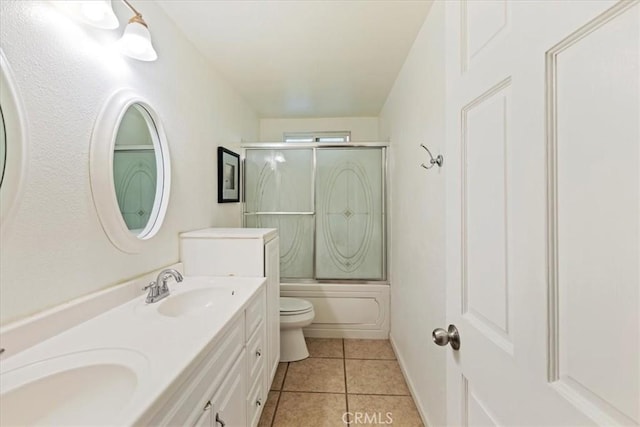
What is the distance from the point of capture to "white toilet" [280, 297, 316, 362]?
2336 millimetres

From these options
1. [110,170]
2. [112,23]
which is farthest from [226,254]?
[112,23]

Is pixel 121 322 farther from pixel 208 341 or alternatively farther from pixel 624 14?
pixel 624 14

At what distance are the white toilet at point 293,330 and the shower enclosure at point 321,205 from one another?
60cm

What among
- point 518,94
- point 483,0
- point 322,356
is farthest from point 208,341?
point 322,356

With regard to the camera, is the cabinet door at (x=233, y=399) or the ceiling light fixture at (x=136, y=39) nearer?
the cabinet door at (x=233, y=399)

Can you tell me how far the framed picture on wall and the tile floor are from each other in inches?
56.8

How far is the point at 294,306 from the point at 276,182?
4.13 feet

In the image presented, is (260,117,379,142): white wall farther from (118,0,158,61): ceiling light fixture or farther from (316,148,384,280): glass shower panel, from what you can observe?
(118,0,158,61): ceiling light fixture

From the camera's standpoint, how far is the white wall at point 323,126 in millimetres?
3656

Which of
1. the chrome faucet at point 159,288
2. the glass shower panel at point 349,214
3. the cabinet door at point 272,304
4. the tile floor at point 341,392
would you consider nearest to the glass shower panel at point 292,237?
the glass shower panel at point 349,214

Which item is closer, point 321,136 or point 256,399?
point 256,399

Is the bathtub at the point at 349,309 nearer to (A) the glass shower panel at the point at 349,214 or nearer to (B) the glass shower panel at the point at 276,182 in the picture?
(A) the glass shower panel at the point at 349,214

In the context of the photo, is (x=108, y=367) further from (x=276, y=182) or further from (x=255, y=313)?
(x=276, y=182)

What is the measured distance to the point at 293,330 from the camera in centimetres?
242
